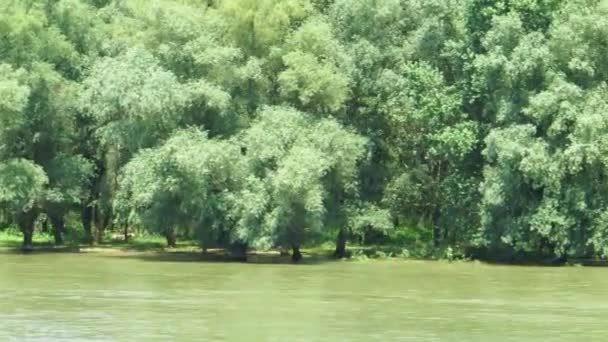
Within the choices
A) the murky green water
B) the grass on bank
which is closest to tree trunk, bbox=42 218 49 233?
the grass on bank

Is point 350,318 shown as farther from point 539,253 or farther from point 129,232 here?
point 129,232

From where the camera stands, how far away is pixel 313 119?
2253 inches

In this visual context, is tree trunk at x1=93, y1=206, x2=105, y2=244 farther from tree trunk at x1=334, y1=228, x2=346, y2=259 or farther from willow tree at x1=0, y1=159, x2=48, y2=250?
tree trunk at x1=334, y1=228, x2=346, y2=259

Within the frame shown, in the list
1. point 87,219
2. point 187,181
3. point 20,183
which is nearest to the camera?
point 187,181

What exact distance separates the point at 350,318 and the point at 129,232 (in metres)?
43.7

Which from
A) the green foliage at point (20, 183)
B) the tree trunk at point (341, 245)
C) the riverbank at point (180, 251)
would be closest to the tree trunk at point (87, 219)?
the riverbank at point (180, 251)

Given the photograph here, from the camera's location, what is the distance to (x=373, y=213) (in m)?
58.8

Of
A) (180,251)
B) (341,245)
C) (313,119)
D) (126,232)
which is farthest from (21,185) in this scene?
(341,245)

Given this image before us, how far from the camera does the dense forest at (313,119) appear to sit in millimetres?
53406

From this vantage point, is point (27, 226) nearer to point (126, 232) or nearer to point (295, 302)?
point (126, 232)

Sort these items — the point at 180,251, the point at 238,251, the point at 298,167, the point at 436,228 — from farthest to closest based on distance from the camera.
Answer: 1. the point at 180,251
2. the point at 436,228
3. the point at 238,251
4. the point at 298,167

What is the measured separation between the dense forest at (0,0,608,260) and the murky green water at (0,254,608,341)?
10.6 feet

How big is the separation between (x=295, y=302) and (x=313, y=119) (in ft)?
72.7

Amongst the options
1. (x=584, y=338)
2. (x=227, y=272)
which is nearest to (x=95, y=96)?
(x=227, y=272)
